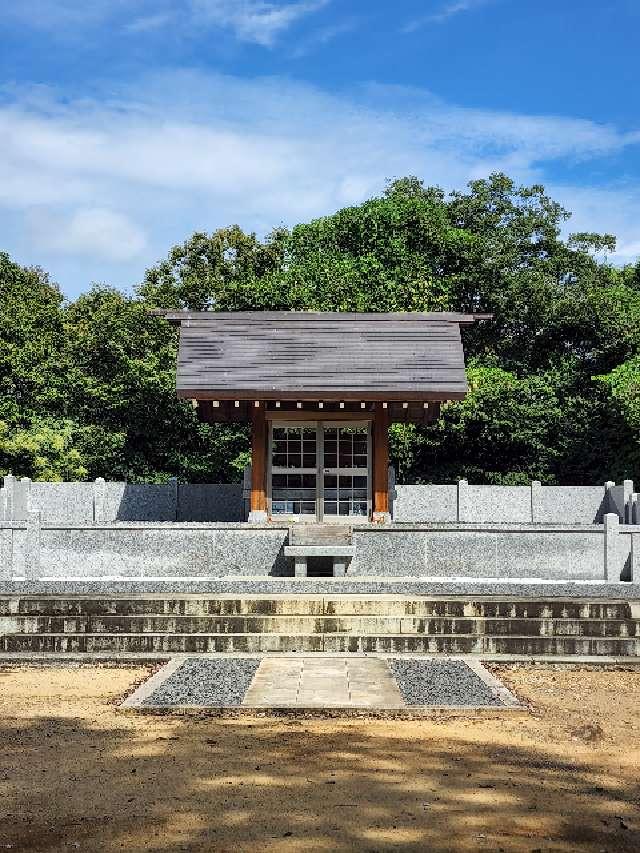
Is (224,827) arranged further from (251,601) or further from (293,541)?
(293,541)

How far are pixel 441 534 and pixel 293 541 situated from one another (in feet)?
Result: 8.77

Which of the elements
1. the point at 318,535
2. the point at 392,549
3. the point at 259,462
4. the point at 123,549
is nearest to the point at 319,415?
the point at 259,462

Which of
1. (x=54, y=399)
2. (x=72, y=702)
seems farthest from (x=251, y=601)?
(x=54, y=399)

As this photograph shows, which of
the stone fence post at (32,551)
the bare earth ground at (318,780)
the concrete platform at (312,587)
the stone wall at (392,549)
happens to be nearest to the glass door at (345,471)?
the stone wall at (392,549)

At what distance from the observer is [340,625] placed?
1429cm

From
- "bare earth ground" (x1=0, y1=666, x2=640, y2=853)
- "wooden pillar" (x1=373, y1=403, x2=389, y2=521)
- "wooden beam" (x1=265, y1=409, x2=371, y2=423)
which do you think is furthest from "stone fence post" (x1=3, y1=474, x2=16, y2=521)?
"bare earth ground" (x1=0, y1=666, x2=640, y2=853)

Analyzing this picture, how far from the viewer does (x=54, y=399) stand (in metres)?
34.8

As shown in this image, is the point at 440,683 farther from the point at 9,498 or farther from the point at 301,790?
the point at 9,498

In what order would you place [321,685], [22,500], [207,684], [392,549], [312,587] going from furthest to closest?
[22,500] → [392,549] → [312,587] → [207,684] → [321,685]

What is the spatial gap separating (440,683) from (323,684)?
1433 millimetres

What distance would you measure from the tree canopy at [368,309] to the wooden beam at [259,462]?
12.8 m

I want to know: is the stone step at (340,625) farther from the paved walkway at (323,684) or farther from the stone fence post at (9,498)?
the stone fence post at (9,498)

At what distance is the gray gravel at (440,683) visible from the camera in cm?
1078

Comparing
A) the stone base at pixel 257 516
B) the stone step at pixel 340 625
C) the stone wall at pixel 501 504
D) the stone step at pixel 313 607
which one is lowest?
the stone step at pixel 340 625
